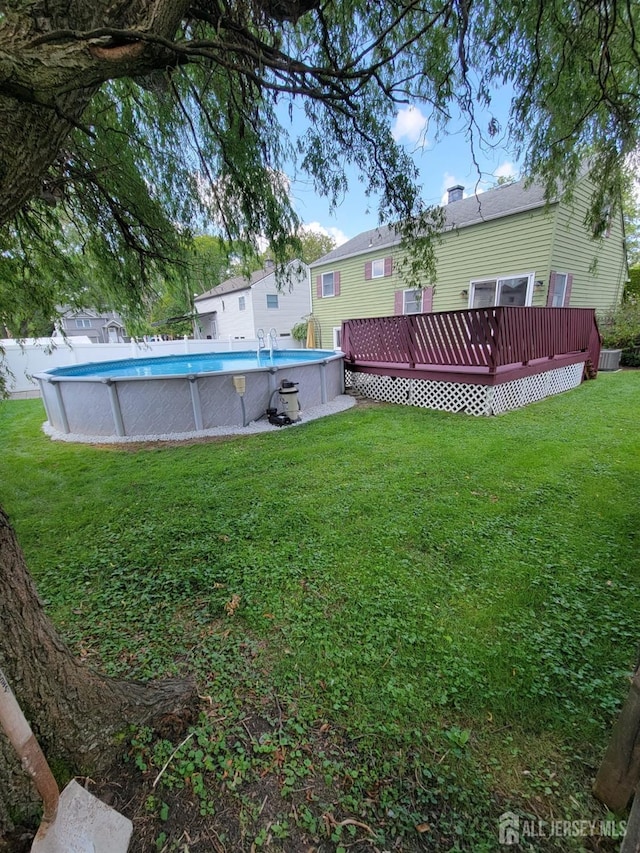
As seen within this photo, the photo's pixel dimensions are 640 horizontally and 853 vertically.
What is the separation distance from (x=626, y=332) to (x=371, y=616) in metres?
13.0

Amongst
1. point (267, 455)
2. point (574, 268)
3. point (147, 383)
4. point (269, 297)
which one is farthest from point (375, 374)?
point (269, 297)

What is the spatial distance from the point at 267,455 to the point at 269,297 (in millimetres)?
16270

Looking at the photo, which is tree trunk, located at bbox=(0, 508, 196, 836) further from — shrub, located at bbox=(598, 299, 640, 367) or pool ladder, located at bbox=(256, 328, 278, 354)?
shrub, located at bbox=(598, 299, 640, 367)

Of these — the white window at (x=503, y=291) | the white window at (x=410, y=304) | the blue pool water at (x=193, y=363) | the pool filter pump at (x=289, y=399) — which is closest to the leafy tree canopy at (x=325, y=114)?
the pool filter pump at (x=289, y=399)

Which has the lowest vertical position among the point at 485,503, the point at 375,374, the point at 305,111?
the point at 485,503

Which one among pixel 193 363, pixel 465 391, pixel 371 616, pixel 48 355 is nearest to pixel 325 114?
pixel 371 616

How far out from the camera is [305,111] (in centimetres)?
278

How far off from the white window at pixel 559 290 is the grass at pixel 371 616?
6.80 m

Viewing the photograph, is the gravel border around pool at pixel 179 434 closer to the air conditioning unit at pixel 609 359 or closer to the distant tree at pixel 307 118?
the distant tree at pixel 307 118

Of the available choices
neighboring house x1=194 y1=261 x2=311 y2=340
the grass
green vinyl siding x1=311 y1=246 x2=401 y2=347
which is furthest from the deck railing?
neighboring house x1=194 y1=261 x2=311 y2=340

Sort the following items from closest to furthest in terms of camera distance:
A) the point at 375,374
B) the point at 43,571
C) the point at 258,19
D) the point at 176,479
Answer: the point at 258,19 → the point at 43,571 → the point at 176,479 → the point at 375,374

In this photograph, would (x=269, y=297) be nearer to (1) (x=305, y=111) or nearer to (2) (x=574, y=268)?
(2) (x=574, y=268)

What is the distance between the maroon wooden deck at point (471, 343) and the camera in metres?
6.43

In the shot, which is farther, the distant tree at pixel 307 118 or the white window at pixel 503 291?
the white window at pixel 503 291
